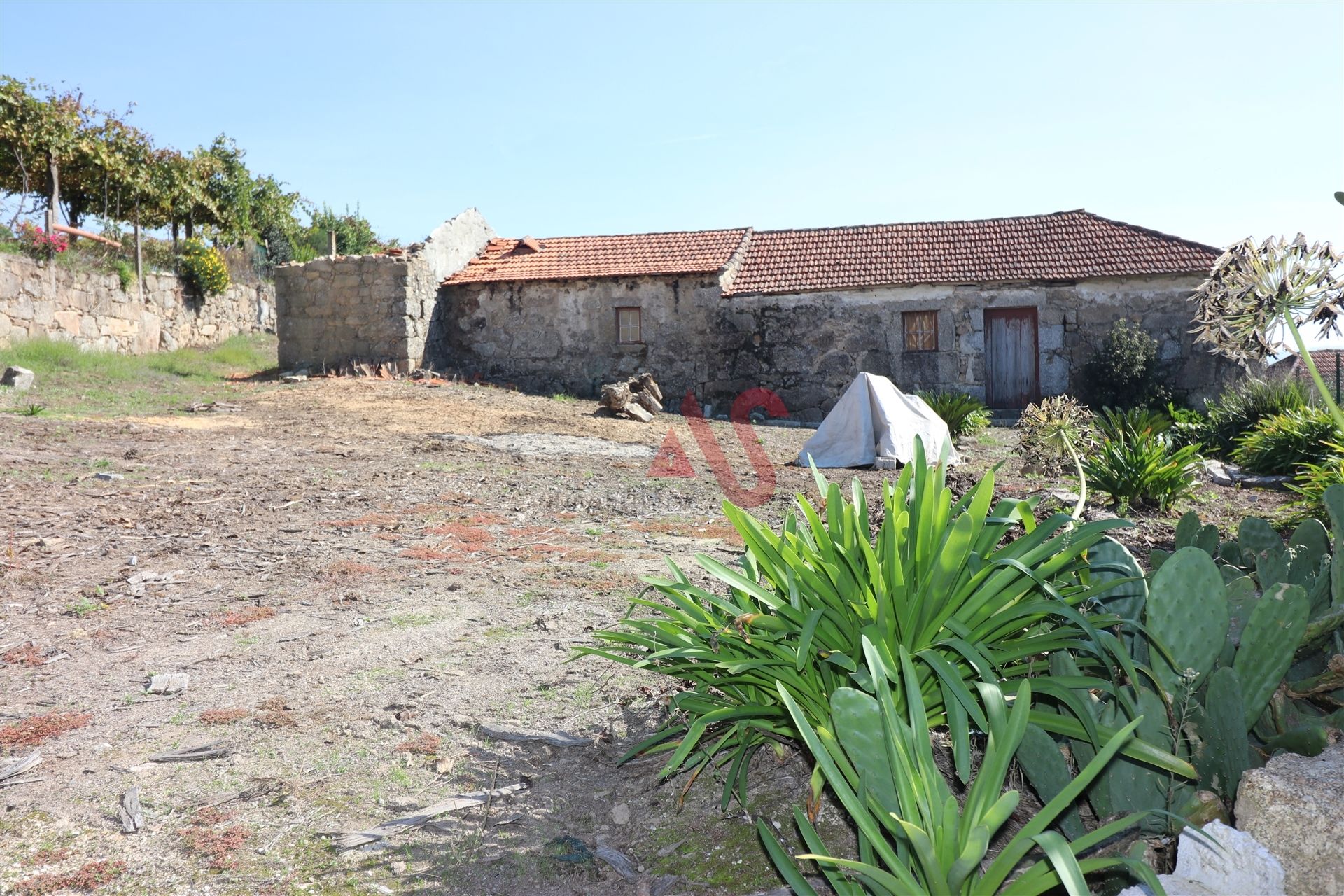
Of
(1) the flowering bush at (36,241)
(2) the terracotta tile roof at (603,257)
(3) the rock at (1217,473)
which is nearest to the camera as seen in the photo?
(3) the rock at (1217,473)

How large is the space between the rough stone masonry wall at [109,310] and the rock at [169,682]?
45.9 feet

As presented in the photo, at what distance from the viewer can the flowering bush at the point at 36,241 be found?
51.5 ft

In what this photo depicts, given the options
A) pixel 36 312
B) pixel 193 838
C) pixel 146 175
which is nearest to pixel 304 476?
pixel 193 838

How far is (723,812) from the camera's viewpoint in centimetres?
274

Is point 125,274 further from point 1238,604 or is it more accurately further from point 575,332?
point 1238,604

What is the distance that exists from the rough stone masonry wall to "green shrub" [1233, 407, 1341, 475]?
18.0 meters

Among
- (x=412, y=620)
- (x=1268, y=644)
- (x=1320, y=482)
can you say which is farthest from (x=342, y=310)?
(x=1268, y=644)

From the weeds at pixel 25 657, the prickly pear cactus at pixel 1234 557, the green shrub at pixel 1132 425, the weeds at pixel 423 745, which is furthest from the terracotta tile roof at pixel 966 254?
the weeds at pixel 423 745

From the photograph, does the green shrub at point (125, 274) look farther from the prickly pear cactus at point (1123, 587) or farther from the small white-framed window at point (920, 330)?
the prickly pear cactus at point (1123, 587)

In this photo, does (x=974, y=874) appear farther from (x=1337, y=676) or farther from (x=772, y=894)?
(x=1337, y=676)

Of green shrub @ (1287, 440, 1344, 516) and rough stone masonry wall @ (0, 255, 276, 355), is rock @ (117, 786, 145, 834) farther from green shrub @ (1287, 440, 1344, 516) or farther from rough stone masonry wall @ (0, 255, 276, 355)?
rough stone masonry wall @ (0, 255, 276, 355)

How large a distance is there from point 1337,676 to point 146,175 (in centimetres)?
2280

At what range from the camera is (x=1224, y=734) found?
7.04 ft

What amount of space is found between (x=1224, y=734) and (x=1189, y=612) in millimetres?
299
